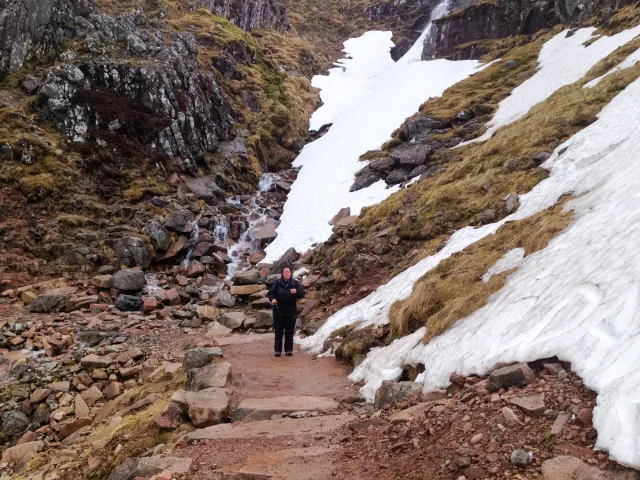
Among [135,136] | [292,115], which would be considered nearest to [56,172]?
[135,136]

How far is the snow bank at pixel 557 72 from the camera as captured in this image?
91.4 ft

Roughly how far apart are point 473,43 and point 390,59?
18.9 metres

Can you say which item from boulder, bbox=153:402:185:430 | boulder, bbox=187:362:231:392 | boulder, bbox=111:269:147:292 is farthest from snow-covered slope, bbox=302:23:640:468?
boulder, bbox=111:269:147:292

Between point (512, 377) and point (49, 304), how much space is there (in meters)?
18.3

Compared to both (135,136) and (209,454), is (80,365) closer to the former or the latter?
(209,454)

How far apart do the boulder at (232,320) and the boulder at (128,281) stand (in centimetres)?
581

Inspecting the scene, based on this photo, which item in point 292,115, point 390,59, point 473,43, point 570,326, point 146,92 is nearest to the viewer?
point 570,326

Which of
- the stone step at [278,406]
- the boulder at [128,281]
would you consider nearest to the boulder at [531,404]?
the stone step at [278,406]

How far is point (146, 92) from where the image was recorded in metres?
31.5

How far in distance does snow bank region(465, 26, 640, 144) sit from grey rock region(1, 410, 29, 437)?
79.8ft

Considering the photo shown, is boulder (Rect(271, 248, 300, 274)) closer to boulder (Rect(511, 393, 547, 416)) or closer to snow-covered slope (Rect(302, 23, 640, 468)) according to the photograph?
snow-covered slope (Rect(302, 23, 640, 468))

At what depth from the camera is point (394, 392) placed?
6.79 meters

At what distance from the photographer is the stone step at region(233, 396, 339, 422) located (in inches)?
280

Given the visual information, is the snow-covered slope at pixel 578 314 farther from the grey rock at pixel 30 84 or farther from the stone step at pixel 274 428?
the grey rock at pixel 30 84
